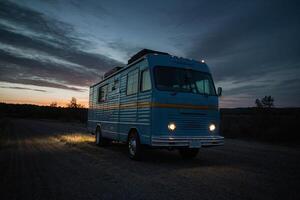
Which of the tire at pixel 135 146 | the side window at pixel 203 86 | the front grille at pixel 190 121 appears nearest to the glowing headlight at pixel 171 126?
the front grille at pixel 190 121

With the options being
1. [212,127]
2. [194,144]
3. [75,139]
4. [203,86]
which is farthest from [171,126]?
[75,139]

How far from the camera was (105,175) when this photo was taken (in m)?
7.05

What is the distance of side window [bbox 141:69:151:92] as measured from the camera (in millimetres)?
8992

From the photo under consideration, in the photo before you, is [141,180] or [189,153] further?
[189,153]

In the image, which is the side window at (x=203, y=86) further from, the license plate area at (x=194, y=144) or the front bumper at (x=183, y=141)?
the license plate area at (x=194, y=144)

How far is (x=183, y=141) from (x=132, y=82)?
127 inches

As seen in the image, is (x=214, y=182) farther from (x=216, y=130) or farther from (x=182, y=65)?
(x=182, y=65)

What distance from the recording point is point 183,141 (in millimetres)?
8438

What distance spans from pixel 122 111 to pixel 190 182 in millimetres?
5320

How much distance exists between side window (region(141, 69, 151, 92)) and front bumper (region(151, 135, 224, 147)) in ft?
5.78

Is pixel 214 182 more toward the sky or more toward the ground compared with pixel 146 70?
more toward the ground

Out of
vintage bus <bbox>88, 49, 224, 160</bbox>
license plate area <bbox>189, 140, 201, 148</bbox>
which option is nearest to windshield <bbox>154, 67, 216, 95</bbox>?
vintage bus <bbox>88, 49, 224, 160</bbox>

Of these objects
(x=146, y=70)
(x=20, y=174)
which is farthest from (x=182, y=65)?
(x=20, y=174)

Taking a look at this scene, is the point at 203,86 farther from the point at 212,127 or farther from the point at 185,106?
the point at 212,127
